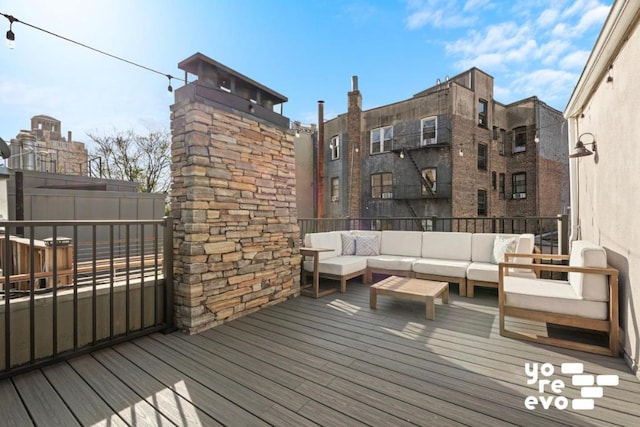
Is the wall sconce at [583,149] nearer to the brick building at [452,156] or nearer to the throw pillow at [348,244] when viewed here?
the throw pillow at [348,244]

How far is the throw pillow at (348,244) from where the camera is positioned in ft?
16.5

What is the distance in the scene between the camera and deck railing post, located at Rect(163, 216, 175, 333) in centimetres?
279

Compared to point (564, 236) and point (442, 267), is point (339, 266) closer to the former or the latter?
point (442, 267)

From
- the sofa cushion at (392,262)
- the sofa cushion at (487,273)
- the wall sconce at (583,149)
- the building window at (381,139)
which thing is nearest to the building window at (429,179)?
the building window at (381,139)

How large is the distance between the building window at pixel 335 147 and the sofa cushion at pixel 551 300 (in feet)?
41.2

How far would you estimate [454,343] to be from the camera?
2488 mm

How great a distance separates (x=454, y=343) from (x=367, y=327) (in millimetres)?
797

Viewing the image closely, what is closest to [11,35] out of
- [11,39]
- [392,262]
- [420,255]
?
[11,39]

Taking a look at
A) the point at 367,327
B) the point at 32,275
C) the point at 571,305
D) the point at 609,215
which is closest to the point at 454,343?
the point at 367,327

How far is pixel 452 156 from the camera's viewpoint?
38.6ft

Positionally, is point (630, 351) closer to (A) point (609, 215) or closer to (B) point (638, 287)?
(B) point (638, 287)

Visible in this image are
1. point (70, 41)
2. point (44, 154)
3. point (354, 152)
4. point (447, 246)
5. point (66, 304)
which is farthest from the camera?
point (354, 152)

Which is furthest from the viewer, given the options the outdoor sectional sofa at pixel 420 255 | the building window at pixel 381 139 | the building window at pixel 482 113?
the building window at pixel 381 139

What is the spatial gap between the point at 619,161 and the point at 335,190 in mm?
12755
